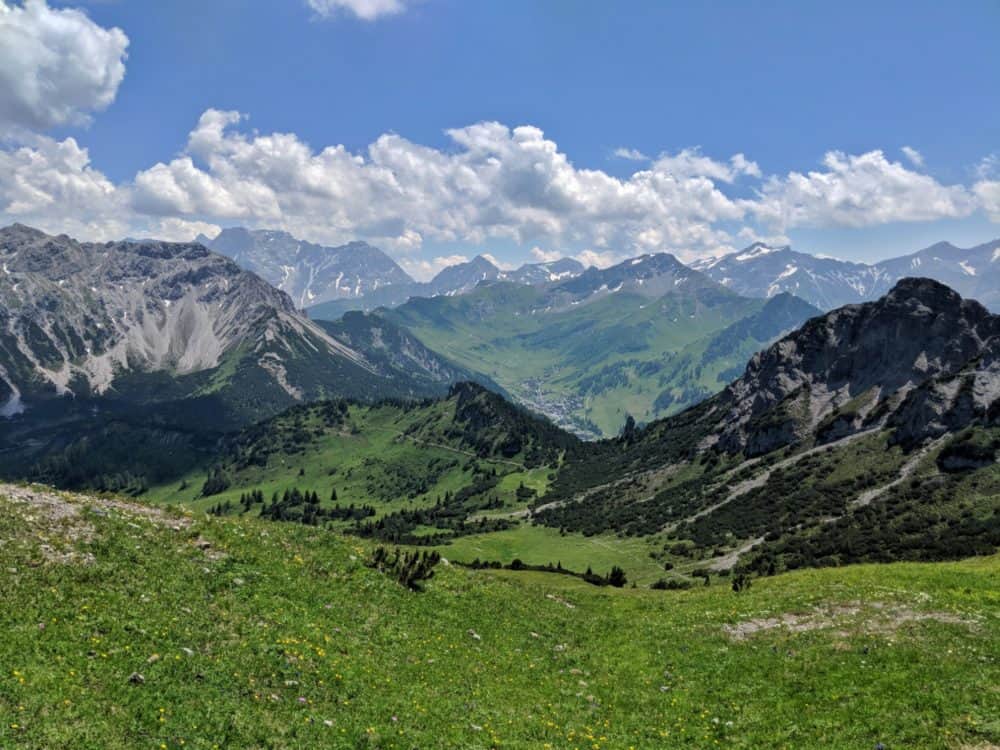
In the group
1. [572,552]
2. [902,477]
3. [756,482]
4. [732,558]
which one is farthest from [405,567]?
[756,482]

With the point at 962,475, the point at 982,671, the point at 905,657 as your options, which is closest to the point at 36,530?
the point at 905,657

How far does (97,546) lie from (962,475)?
526ft

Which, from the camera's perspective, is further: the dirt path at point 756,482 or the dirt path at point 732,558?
the dirt path at point 756,482

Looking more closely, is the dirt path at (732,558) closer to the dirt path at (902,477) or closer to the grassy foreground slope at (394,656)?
the dirt path at (902,477)

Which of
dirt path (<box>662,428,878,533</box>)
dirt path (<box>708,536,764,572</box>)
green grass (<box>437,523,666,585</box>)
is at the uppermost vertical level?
dirt path (<box>662,428,878,533</box>)

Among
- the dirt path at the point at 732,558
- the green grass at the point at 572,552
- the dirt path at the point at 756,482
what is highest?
the dirt path at the point at 756,482

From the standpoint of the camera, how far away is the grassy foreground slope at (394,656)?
17.3 metres

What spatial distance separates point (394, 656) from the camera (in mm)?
24766

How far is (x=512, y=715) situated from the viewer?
2172cm

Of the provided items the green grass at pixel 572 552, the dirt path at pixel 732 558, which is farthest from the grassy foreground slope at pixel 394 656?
the green grass at pixel 572 552

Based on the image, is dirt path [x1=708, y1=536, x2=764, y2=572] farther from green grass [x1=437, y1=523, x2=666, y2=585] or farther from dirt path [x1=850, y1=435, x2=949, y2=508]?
dirt path [x1=850, y1=435, x2=949, y2=508]

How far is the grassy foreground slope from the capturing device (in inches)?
681

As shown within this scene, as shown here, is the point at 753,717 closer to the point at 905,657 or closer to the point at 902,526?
the point at 905,657

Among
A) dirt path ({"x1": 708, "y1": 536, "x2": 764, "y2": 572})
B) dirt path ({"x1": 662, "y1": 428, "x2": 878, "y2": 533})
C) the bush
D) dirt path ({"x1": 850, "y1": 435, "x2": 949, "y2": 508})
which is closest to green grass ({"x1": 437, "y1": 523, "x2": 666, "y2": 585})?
dirt path ({"x1": 708, "y1": 536, "x2": 764, "y2": 572})
